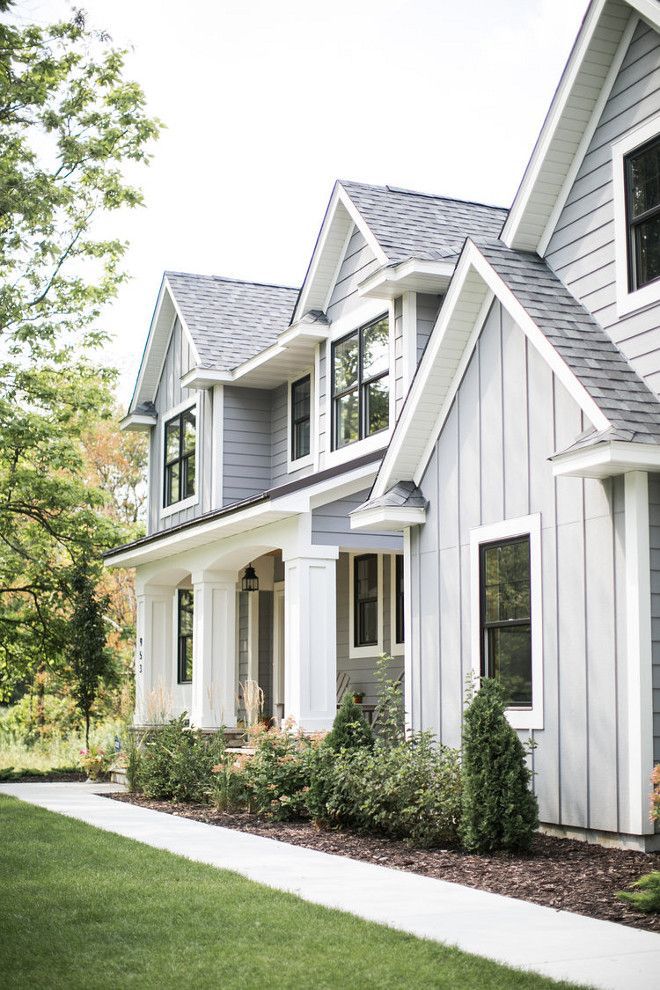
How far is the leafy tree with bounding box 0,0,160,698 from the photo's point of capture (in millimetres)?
16969

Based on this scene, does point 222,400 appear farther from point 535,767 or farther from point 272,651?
point 535,767

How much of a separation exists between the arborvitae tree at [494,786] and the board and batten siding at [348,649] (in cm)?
666

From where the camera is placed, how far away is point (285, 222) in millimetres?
43125

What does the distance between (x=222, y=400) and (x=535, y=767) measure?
33.4 ft

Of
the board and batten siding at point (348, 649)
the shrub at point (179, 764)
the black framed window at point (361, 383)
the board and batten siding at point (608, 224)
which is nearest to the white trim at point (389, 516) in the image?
the black framed window at point (361, 383)

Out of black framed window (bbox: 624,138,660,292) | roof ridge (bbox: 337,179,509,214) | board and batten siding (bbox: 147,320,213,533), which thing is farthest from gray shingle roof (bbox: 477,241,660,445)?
board and batten siding (bbox: 147,320,213,533)

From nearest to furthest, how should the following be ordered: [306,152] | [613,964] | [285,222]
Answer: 1. [613,964]
2. [306,152]
3. [285,222]

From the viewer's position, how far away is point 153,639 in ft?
68.6

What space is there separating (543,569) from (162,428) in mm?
12455

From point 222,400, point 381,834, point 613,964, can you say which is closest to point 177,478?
point 222,400

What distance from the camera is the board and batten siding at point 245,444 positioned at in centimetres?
1859

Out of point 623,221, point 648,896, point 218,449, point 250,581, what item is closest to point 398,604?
point 250,581

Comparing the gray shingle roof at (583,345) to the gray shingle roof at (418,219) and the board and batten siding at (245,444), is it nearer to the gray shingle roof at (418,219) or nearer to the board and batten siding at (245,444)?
the gray shingle roof at (418,219)

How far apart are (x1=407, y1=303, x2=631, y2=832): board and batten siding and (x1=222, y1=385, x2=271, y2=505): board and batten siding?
668cm
